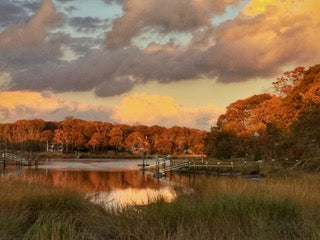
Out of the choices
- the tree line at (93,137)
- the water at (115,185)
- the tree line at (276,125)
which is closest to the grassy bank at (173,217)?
the water at (115,185)

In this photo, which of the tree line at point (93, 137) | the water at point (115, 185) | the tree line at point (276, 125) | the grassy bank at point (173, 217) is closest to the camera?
the grassy bank at point (173, 217)

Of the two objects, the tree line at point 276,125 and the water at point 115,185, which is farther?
the tree line at point 276,125

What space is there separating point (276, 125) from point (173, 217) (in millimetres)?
41092

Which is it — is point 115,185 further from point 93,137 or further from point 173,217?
point 93,137

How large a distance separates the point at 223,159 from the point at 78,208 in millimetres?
52662

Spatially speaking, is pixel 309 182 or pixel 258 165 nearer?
pixel 309 182

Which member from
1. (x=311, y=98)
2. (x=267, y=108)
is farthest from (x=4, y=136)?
(x=311, y=98)

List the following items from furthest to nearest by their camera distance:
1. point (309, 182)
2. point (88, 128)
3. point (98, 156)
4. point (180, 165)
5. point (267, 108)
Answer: point (88, 128), point (98, 156), point (180, 165), point (267, 108), point (309, 182)

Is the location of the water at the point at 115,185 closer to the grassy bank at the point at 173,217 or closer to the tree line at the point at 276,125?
the grassy bank at the point at 173,217

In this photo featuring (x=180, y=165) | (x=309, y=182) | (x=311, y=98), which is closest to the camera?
(x=309, y=182)

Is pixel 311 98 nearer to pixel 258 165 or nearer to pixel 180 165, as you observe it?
pixel 258 165

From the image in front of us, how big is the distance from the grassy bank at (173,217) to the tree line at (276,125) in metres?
8.60

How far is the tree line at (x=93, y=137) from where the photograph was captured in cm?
13912

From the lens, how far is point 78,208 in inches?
574
